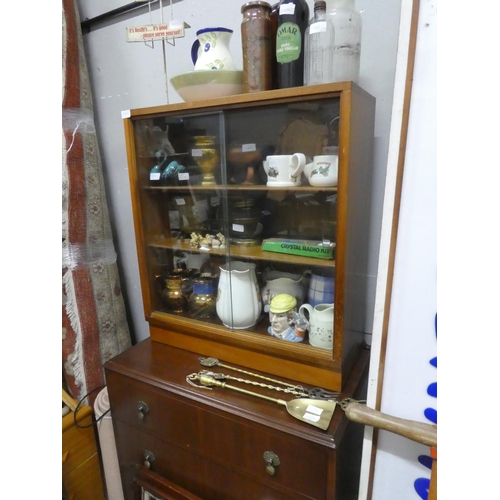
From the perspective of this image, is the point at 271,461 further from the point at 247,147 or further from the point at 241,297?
the point at 247,147

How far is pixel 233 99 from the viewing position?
0.89m

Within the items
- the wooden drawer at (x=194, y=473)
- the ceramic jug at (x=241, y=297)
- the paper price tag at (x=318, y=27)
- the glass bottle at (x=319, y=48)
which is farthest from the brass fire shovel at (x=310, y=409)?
the paper price tag at (x=318, y=27)

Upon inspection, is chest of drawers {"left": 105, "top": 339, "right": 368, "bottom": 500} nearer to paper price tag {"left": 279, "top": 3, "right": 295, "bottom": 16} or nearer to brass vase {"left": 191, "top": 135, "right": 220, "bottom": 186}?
brass vase {"left": 191, "top": 135, "right": 220, "bottom": 186}

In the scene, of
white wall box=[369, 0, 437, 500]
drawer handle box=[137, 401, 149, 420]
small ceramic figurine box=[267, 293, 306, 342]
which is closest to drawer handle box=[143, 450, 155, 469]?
drawer handle box=[137, 401, 149, 420]

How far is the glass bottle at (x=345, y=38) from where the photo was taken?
2.64ft

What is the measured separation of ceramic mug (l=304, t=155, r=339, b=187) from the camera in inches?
34.1

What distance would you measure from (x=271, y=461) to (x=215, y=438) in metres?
0.18

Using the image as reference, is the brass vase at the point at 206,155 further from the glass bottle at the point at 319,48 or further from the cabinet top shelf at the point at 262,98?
the glass bottle at the point at 319,48

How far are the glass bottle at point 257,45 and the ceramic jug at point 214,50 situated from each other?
0.08 metres

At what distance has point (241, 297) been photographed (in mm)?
1095
